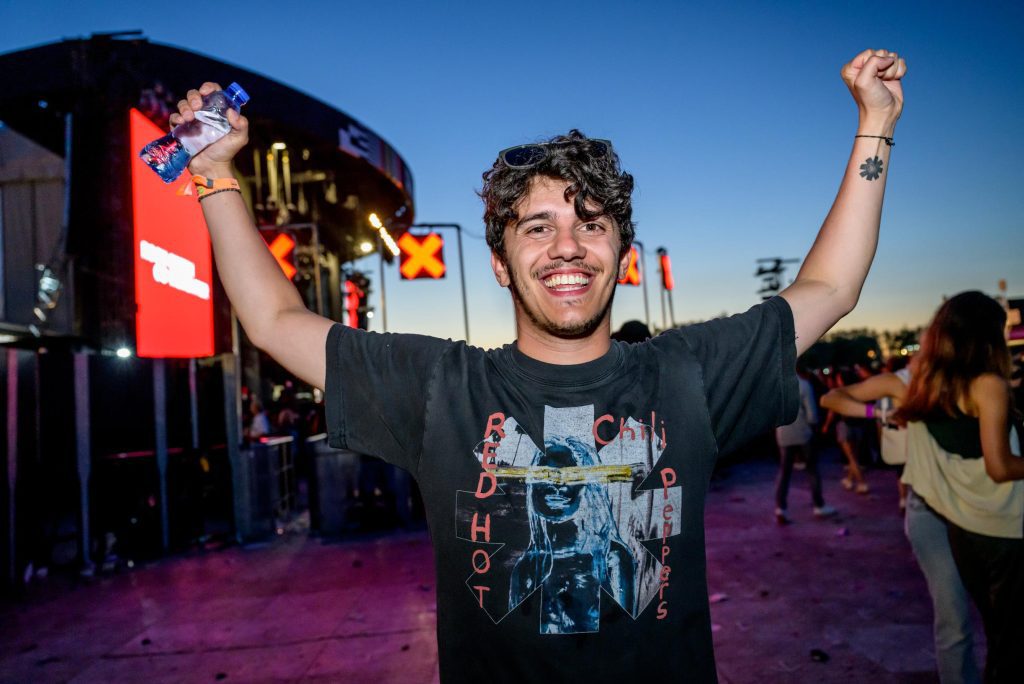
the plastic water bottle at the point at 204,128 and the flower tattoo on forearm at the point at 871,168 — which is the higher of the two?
the plastic water bottle at the point at 204,128

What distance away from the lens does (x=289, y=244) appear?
454 inches

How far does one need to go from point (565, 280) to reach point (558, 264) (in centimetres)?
5

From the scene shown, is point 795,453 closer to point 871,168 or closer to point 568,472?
point 871,168

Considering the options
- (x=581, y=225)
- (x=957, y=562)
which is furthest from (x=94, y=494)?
(x=957, y=562)

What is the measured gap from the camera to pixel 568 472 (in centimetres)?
158

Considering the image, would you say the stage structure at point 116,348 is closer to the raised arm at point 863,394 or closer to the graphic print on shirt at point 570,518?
the graphic print on shirt at point 570,518

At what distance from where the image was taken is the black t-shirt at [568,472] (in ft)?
4.94

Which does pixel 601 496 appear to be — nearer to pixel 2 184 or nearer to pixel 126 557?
pixel 126 557

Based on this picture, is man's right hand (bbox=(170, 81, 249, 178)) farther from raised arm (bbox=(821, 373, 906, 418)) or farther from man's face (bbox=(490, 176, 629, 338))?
raised arm (bbox=(821, 373, 906, 418))

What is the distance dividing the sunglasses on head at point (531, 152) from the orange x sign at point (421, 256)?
9.01 m

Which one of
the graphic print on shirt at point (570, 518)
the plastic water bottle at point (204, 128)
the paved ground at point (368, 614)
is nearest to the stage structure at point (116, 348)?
the paved ground at point (368, 614)

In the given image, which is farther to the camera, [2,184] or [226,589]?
[2,184]

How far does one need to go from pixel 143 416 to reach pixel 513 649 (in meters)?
8.31

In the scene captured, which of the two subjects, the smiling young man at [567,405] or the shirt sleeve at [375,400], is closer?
the smiling young man at [567,405]
